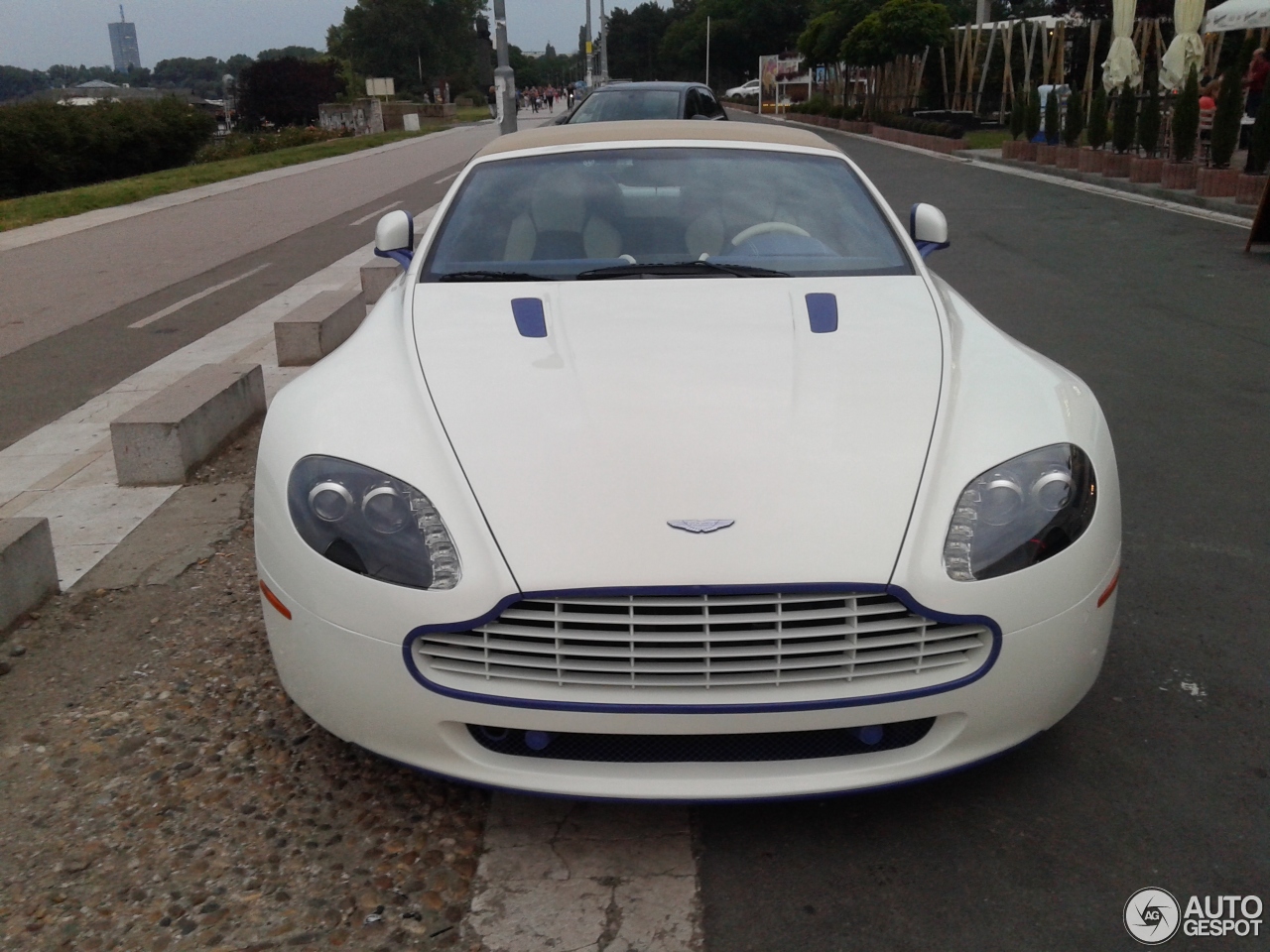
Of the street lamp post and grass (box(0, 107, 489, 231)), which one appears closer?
grass (box(0, 107, 489, 231))

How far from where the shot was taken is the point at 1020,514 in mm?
2596

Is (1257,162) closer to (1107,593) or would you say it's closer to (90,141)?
(1107,593)

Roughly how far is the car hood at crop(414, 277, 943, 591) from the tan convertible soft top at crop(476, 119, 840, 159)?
114 centimetres

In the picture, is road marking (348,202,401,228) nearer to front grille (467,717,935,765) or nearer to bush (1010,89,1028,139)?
bush (1010,89,1028,139)

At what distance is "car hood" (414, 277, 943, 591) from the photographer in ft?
7.96

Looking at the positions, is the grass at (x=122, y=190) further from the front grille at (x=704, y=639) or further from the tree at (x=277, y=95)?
the tree at (x=277, y=95)

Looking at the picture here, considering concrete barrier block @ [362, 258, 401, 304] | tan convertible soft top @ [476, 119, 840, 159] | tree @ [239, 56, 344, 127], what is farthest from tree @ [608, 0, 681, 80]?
tan convertible soft top @ [476, 119, 840, 159]

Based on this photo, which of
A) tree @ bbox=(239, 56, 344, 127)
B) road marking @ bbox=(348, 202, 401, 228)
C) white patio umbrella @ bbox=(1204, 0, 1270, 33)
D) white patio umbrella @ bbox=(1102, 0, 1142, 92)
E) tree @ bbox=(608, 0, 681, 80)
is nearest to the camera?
white patio umbrella @ bbox=(1204, 0, 1270, 33)

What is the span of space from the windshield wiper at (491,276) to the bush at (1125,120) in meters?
17.3

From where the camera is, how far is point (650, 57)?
5408 inches

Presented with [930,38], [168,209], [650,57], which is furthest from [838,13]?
[650,57]

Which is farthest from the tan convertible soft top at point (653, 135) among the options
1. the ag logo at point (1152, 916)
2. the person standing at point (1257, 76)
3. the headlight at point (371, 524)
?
the person standing at point (1257, 76)

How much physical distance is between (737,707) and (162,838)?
136cm

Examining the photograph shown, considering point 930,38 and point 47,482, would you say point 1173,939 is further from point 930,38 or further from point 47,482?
point 930,38
